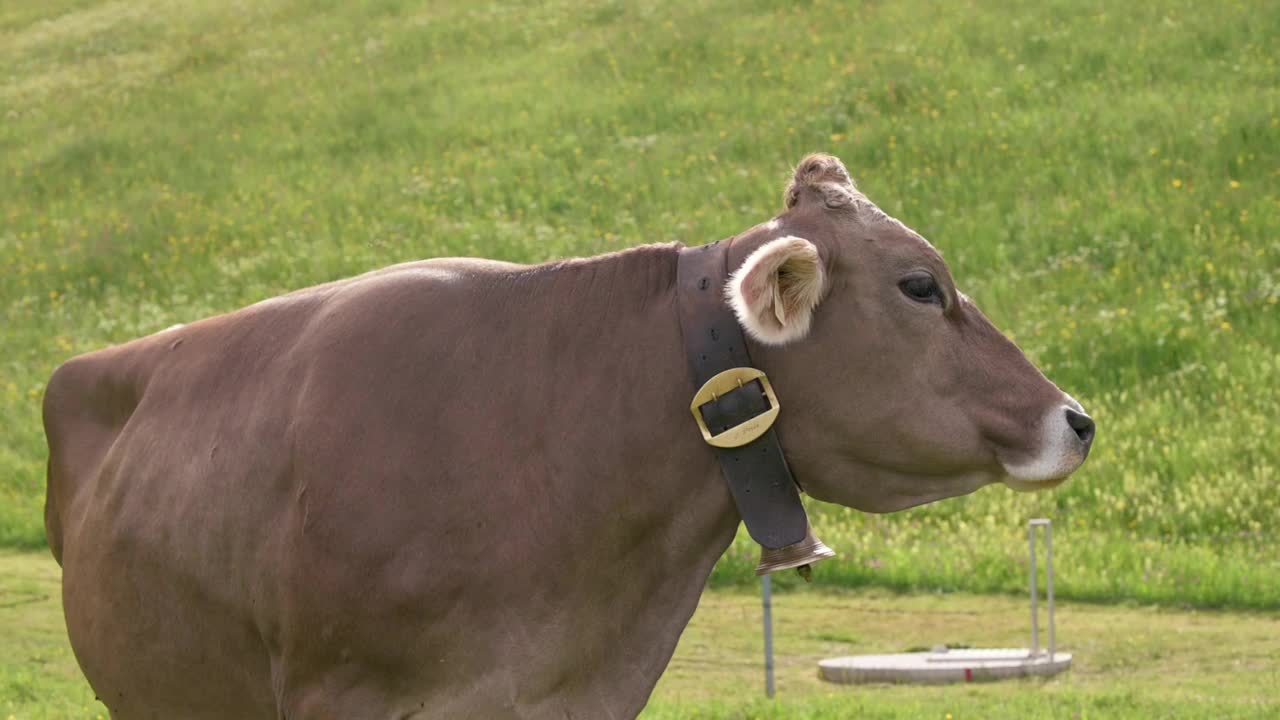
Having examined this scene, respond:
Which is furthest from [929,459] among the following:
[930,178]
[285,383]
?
[930,178]

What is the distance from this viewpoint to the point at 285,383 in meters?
4.45

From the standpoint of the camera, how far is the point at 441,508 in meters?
4.10

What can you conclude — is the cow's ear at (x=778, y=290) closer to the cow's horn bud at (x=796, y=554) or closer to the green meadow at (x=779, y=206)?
the cow's horn bud at (x=796, y=554)

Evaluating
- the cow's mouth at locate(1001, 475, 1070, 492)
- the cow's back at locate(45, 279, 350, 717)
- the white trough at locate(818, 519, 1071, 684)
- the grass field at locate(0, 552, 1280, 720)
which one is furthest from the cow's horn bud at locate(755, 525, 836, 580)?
the white trough at locate(818, 519, 1071, 684)

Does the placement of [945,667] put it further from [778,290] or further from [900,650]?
[778,290]

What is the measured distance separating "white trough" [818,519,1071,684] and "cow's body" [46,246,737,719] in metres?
7.43

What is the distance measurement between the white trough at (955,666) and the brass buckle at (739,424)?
7.49m

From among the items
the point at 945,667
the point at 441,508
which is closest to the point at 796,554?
the point at 441,508

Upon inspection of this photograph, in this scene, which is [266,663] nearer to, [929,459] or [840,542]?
[929,459]

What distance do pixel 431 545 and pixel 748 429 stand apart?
0.82 meters

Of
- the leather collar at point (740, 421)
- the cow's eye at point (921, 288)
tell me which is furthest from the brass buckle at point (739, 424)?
the cow's eye at point (921, 288)

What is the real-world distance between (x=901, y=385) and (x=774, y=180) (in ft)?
74.5

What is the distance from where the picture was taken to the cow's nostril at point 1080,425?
4.16m

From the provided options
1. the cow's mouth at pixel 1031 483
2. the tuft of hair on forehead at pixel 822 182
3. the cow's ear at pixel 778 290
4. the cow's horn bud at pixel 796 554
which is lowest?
the cow's horn bud at pixel 796 554
